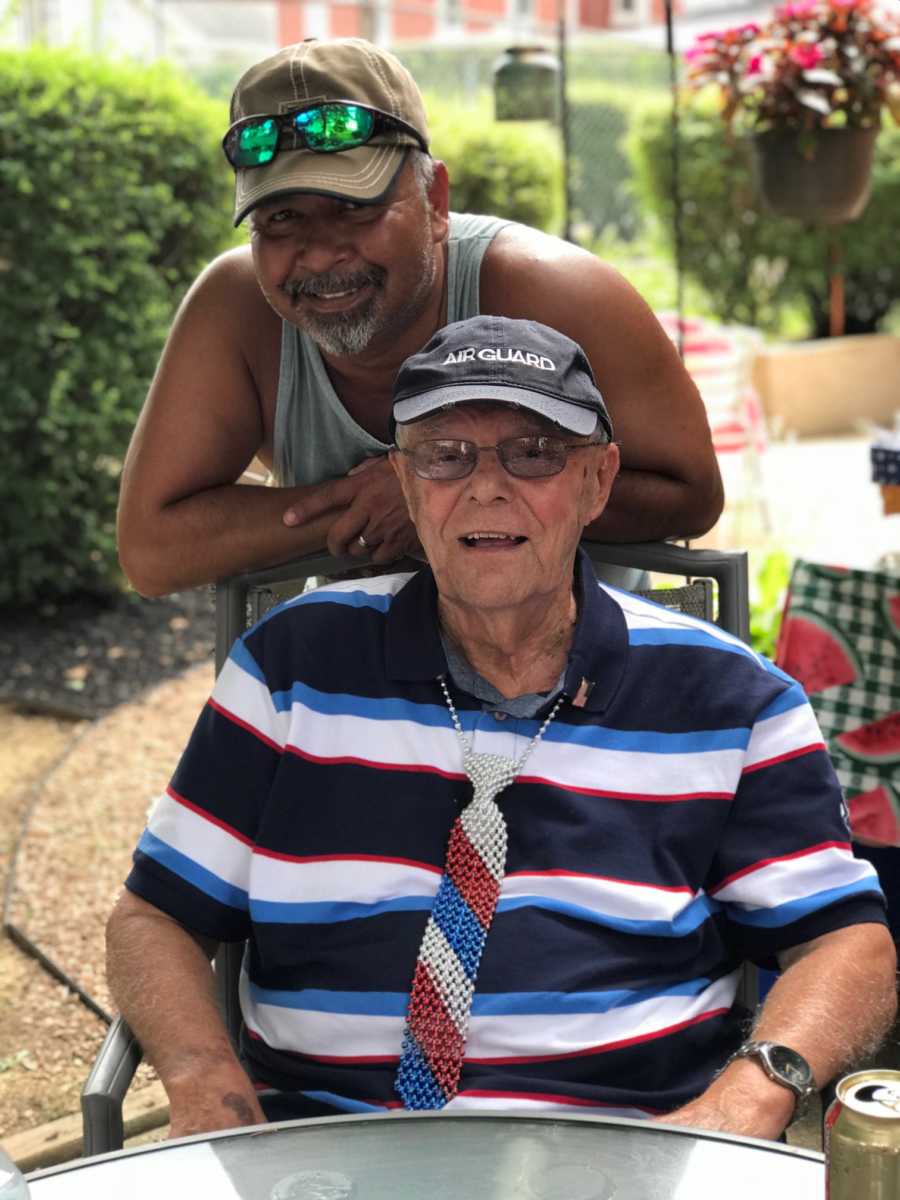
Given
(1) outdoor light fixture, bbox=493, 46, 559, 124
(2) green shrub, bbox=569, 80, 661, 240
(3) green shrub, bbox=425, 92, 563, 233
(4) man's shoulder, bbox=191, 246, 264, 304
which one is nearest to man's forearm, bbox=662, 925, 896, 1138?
(4) man's shoulder, bbox=191, 246, 264, 304

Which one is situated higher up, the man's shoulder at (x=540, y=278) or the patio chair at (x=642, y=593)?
the man's shoulder at (x=540, y=278)

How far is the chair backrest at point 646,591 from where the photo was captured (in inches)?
97.1

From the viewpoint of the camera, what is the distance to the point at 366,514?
248 centimetres

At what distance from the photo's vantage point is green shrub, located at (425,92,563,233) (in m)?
9.27

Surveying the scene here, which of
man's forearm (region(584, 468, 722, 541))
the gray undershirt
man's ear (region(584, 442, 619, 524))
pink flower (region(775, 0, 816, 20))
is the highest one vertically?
pink flower (region(775, 0, 816, 20))

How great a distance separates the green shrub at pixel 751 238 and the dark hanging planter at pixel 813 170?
15.5 ft

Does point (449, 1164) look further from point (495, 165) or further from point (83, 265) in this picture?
point (495, 165)

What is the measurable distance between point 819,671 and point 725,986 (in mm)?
1551

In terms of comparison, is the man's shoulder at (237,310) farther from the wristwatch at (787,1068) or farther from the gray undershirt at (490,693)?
the wristwatch at (787,1068)

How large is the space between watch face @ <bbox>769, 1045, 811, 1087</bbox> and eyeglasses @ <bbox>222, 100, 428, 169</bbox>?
1369 mm

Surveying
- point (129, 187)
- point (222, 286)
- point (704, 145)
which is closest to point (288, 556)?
point (222, 286)

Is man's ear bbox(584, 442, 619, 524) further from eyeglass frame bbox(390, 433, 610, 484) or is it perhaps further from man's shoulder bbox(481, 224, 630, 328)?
man's shoulder bbox(481, 224, 630, 328)

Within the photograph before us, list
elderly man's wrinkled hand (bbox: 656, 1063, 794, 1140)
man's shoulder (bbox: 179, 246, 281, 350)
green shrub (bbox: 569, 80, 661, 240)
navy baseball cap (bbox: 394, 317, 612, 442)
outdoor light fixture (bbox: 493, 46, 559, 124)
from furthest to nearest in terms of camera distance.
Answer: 1. green shrub (bbox: 569, 80, 661, 240)
2. outdoor light fixture (bbox: 493, 46, 559, 124)
3. man's shoulder (bbox: 179, 246, 281, 350)
4. navy baseball cap (bbox: 394, 317, 612, 442)
5. elderly man's wrinkled hand (bbox: 656, 1063, 794, 1140)

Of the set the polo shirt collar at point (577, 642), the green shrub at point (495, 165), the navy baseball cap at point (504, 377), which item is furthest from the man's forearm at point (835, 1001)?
the green shrub at point (495, 165)
